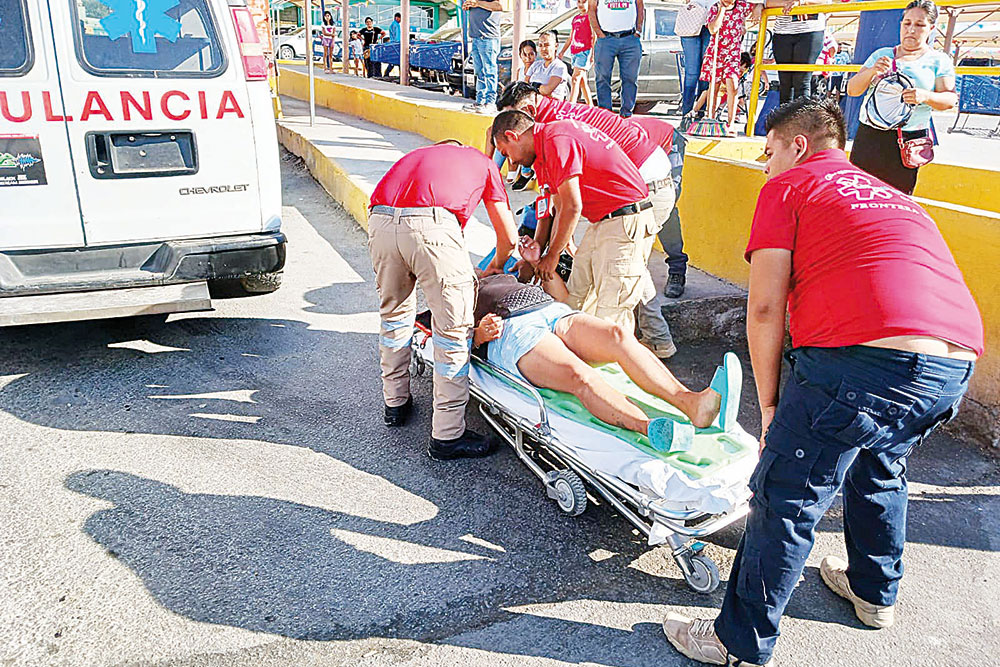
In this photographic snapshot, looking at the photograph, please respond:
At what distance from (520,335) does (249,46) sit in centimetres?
245

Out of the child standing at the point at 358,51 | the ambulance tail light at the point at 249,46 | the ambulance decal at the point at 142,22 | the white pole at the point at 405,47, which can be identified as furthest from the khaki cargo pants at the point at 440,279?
the child standing at the point at 358,51

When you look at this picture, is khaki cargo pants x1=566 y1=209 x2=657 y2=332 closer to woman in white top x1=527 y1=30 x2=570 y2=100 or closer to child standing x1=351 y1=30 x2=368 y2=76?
woman in white top x1=527 y1=30 x2=570 y2=100

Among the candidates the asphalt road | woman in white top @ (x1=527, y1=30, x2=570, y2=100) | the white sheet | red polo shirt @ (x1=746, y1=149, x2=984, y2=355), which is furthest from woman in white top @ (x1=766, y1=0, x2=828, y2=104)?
red polo shirt @ (x1=746, y1=149, x2=984, y2=355)

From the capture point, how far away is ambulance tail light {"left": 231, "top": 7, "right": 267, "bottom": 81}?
4543 millimetres

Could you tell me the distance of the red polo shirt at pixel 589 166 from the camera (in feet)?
13.3

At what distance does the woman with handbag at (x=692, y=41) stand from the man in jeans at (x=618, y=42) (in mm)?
600

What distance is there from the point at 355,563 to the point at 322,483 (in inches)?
24.9

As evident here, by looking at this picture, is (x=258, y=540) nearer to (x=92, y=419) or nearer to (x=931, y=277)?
(x=92, y=419)

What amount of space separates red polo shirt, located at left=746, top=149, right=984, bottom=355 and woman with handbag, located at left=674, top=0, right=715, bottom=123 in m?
6.98

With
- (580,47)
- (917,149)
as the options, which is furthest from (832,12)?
(580,47)

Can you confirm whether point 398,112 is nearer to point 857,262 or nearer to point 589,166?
point 589,166

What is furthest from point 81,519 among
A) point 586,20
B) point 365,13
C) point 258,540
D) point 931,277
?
point 365,13

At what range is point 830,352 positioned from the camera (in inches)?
87.7

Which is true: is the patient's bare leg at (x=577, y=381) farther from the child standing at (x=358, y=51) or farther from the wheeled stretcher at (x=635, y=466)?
the child standing at (x=358, y=51)
